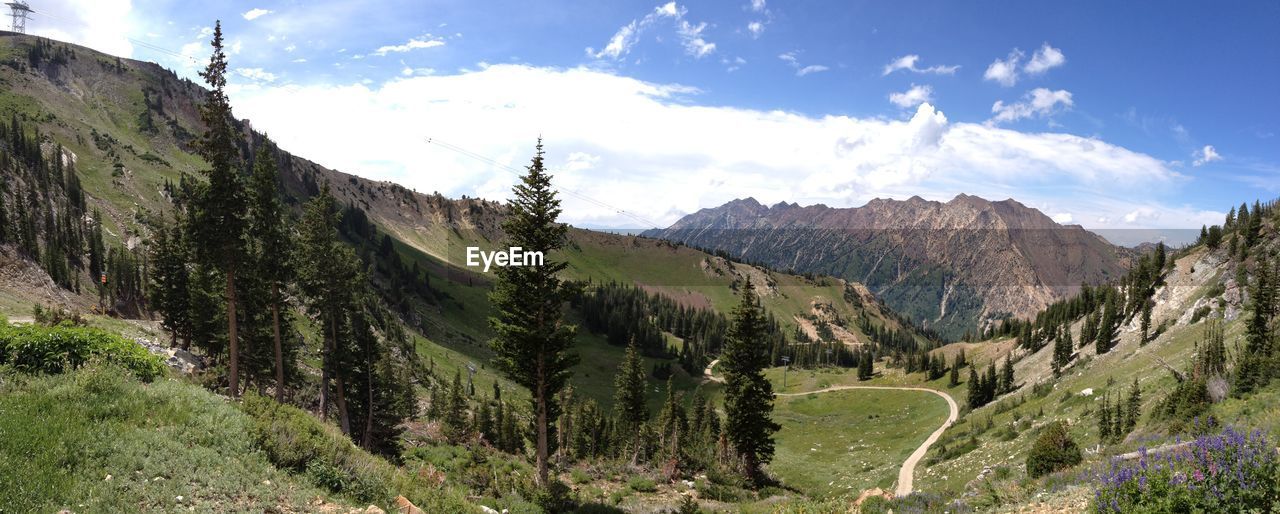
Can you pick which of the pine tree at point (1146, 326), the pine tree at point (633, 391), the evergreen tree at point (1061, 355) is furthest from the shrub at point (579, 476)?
the evergreen tree at point (1061, 355)

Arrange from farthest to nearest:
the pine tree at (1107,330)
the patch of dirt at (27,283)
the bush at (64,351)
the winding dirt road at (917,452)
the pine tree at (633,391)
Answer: the pine tree at (1107,330) → the pine tree at (633,391) → the patch of dirt at (27,283) → the winding dirt road at (917,452) → the bush at (64,351)

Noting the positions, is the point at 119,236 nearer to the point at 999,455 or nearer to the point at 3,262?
the point at 3,262

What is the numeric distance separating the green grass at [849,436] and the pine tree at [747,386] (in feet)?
15.8

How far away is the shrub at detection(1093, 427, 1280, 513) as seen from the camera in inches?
337

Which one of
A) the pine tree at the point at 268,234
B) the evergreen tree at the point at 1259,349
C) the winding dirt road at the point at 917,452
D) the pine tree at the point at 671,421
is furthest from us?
the pine tree at the point at 671,421

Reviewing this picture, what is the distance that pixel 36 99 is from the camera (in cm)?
18038

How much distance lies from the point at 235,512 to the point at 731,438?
3339cm

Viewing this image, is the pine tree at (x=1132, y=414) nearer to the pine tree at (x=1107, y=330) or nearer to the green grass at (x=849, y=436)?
the green grass at (x=849, y=436)

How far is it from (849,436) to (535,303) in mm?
64972

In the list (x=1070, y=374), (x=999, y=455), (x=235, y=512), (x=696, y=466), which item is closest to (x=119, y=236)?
(x=696, y=466)

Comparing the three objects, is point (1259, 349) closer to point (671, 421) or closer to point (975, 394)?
point (671, 421)

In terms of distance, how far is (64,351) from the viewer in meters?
16.3

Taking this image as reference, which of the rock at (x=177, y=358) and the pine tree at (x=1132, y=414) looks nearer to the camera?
the pine tree at (x=1132, y=414)

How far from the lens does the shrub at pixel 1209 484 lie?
8.56m
